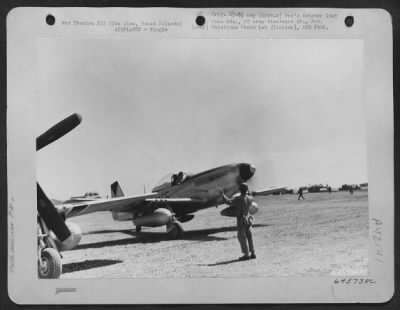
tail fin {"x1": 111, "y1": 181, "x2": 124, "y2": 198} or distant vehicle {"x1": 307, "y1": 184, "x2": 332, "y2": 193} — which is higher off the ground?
tail fin {"x1": 111, "y1": 181, "x2": 124, "y2": 198}

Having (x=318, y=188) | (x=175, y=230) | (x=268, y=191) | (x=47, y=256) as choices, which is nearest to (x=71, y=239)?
(x=47, y=256)

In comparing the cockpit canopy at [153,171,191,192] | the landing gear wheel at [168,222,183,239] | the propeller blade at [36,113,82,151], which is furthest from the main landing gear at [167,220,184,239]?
the propeller blade at [36,113,82,151]

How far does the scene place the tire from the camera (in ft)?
5.79

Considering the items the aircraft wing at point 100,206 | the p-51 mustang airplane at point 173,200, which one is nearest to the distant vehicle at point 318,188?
the p-51 mustang airplane at point 173,200

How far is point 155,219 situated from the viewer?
185cm

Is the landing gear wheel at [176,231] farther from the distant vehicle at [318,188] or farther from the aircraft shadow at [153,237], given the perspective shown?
the distant vehicle at [318,188]

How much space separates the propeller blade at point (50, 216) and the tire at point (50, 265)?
0.20 feet

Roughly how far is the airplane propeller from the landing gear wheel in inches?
14.4

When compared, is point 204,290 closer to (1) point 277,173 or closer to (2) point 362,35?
(1) point 277,173

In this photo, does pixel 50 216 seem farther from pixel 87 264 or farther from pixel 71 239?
pixel 87 264

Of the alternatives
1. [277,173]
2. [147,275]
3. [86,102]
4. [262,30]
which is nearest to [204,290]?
[147,275]

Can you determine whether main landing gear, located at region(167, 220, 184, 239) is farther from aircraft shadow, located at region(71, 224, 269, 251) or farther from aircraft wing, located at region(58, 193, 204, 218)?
aircraft wing, located at region(58, 193, 204, 218)

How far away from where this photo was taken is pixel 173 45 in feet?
5.81

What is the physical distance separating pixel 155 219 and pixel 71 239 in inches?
12.2
